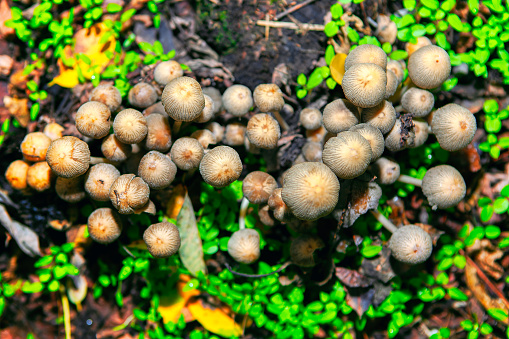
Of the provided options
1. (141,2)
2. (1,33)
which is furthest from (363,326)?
(1,33)

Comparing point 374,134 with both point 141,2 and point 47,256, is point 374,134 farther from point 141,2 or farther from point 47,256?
point 47,256

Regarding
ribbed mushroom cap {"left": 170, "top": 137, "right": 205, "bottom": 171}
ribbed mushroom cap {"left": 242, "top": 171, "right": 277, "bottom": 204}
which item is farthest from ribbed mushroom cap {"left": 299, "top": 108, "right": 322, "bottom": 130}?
ribbed mushroom cap {"left": 170, "top": 137, "right": 205, "bottom": 171}

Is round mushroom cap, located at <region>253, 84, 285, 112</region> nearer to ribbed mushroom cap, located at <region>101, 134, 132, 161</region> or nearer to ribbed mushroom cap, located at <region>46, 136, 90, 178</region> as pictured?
ribbed mushroom cap, located at <region>101, 134, 132, 161</region>

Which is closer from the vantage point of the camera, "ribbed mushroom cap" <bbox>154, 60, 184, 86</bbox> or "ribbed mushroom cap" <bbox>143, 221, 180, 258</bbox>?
"ribbed mushroom cap" <bbox>143, 221, 180, 258</bbox>

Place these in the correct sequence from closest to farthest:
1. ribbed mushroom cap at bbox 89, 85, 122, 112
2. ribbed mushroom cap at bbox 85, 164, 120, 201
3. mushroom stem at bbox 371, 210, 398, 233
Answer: ribbed mushroom cap at bbox 85, 164, 120, 201, ribbed mushroom cap at bbox 89, 85, 122, 112, mushroom stem at bbox 371, 210, 398, 233

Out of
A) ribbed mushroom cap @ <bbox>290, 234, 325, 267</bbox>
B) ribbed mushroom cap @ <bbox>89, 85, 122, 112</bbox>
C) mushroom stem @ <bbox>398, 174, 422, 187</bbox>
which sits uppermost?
ribbed mushroom cap @ <bbox>89, 85, 122, 112</bbox>

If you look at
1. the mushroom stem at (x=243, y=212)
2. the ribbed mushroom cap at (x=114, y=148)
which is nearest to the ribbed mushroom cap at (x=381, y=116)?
the mushroom stem at (x=243, y=212)

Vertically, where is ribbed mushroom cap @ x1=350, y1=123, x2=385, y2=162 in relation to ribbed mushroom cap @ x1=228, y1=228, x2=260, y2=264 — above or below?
above

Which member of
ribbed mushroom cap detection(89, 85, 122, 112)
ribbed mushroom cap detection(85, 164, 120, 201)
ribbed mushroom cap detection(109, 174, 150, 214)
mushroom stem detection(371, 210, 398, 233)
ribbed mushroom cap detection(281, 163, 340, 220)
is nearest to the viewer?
ribbed mushroom cap detection(281, 163, 340, 220)
